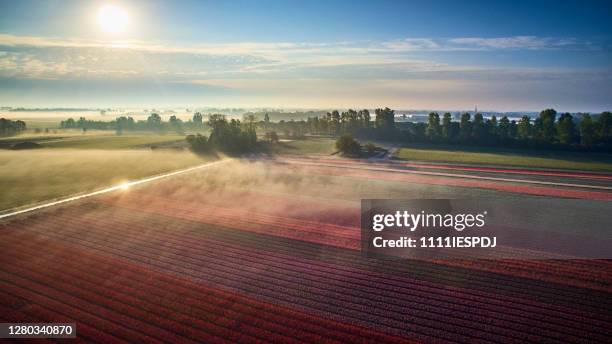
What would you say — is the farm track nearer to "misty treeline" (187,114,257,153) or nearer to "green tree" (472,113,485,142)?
"misty treeline" (187,114,257,153)

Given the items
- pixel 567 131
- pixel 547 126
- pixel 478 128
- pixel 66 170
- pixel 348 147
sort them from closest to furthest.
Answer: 1. pixel 66 170
2. pixel 348 147
3. pixel 567 131
4. pixel 547 126
5. pixel 478 128

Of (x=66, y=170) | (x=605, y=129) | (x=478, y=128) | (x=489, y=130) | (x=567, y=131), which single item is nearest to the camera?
(x=66, y=170)

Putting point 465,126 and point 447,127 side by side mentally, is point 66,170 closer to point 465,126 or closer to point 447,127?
point 447,127

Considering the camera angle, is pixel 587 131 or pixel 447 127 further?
pixel 447 127

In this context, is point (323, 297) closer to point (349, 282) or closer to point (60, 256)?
point (349, 282)

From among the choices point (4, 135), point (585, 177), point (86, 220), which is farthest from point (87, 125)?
point (585, 177)

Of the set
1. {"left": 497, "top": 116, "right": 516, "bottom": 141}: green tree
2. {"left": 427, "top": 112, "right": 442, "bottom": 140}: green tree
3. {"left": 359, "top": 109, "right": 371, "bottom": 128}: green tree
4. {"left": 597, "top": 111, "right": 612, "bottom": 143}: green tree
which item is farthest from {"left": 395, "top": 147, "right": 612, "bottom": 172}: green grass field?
{"left": 359, "top": 109, "right": 371, "bottom": 128}: green tree
